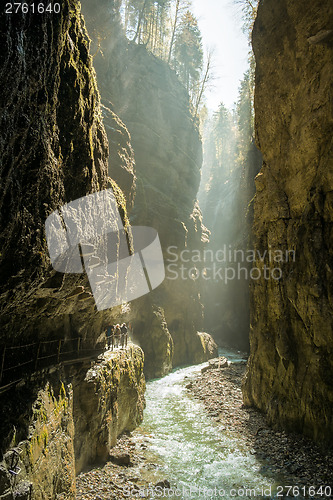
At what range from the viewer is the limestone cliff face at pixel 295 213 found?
418 inches

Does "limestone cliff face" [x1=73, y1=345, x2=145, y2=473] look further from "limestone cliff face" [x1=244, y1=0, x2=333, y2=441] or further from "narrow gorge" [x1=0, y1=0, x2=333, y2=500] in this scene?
"limestone cliff face" [x1=244, y1=0, x2=333, y2=441]

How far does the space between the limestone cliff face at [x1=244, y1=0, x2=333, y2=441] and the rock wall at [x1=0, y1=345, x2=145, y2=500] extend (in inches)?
280

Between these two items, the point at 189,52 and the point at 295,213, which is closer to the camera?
the point at 295,213

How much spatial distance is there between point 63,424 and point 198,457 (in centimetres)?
598

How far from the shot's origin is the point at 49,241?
6.91m

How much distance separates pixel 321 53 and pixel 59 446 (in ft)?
52.2

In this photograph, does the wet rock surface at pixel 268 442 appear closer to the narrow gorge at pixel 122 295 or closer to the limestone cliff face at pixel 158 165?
the narrow gorge at pixel 122 295

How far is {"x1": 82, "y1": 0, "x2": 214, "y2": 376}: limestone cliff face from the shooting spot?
2647cm

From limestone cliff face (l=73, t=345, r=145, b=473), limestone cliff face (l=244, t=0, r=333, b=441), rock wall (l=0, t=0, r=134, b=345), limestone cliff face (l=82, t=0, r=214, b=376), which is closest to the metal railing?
rock wall (l=0, t=0, r=134, b=345)

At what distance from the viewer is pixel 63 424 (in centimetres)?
820

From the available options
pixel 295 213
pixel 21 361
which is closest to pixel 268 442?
pixel 295 213

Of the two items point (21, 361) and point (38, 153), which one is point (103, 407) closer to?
point (21, 361)

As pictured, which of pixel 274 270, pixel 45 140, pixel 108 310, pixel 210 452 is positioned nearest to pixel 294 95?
pixel 274 270

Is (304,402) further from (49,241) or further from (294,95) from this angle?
(294,95)
